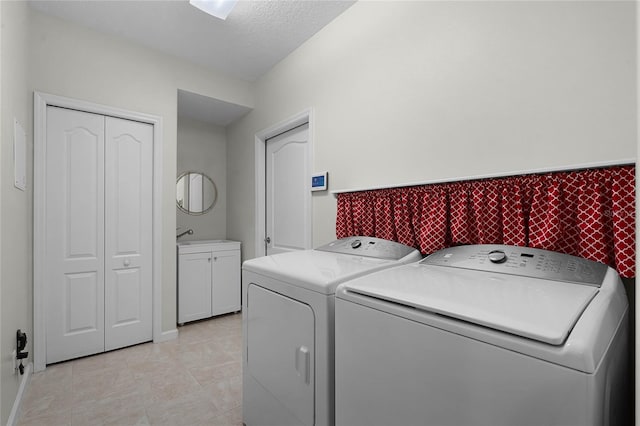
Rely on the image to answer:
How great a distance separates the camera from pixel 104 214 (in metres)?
2.45

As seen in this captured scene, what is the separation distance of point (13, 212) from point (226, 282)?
194 centimetres

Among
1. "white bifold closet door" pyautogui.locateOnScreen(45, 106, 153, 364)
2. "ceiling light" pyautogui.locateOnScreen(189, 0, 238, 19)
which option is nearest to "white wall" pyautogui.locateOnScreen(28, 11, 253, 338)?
"white bifold closet door" pyautogui.locateOnScreen(45, 106, 153, 364)

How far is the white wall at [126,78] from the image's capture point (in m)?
2.21

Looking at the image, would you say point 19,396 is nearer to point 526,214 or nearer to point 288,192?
point 288,192

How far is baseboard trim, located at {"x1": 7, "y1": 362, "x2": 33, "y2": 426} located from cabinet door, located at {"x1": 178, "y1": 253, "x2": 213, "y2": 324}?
3.61ft

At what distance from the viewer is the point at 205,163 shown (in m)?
3.71

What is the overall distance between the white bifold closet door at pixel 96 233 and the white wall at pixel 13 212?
0.49 feet

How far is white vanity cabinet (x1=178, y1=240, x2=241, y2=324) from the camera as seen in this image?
3002mm

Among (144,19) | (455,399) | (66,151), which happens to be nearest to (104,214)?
(66,151)

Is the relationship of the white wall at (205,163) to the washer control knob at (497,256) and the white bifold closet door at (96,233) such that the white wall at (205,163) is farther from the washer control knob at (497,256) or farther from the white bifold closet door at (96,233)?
the washer control knob at (497,256)

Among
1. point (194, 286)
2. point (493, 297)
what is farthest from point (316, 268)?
point (194, 286)

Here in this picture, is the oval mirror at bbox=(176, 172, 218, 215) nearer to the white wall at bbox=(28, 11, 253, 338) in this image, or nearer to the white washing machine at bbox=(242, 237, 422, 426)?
the white wall at bbox=(28, 11, 253, 338)

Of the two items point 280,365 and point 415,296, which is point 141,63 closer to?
point 280,365

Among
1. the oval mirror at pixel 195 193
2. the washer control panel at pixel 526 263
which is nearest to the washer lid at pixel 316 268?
the washer control panel at pixel 526 263
